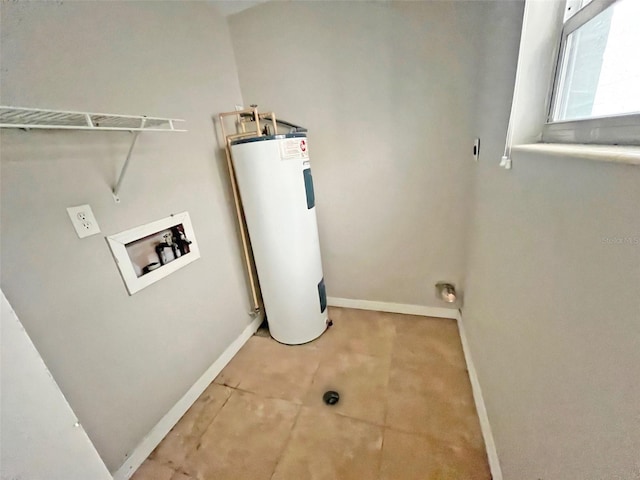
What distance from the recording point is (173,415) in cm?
143

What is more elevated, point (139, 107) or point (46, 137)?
point (139, 107)

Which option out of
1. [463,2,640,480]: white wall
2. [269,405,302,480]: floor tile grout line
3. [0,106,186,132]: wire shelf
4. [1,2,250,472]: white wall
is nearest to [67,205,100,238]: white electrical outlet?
[1,2,250,472]: white wall

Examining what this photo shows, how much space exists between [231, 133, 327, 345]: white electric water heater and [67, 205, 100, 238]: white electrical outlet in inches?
30.2

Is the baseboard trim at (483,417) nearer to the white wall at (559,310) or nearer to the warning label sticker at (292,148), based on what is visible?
the white wall at (559,310)

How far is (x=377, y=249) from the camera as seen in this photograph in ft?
6.66

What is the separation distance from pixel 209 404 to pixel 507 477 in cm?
145

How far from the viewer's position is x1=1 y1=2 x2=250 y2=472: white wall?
2.94 ft

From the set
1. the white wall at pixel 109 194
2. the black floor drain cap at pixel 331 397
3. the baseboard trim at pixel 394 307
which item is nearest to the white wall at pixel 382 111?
the baseboard trim at pixel 394 307

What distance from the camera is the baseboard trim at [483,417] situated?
1.07 m

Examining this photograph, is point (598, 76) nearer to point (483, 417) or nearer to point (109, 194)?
point (483, 417)

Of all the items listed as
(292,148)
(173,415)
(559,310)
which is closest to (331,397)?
(173,415)

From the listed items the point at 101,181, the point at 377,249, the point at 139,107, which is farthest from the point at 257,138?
the point at 377,249

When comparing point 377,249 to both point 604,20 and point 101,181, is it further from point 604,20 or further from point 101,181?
point 101,181

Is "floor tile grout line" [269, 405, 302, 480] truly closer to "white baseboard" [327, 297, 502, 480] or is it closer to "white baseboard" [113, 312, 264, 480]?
"white baseboard" [113, 312, 264, 480]
